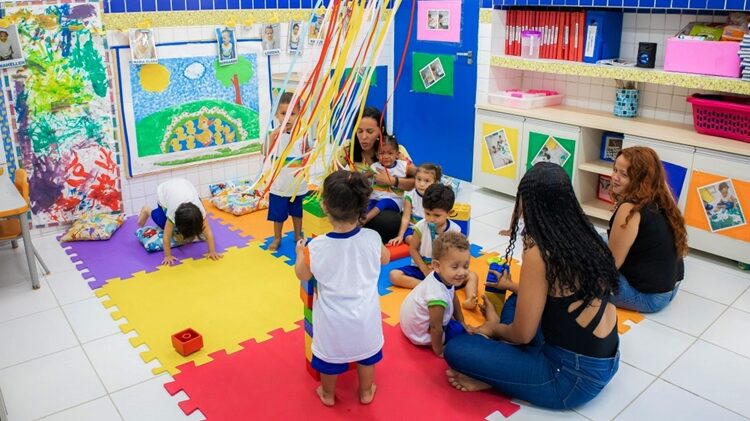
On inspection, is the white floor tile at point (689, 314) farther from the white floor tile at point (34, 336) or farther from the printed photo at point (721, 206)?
the white floor tile at point (34, 336)

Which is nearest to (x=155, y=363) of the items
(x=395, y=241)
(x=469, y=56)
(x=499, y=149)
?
(x=395, y=241)

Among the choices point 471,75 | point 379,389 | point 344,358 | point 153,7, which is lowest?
point 379,389

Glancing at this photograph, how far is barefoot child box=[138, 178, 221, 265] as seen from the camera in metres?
4.13

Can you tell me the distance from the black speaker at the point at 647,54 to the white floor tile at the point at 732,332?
1925mm

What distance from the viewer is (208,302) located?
365cm

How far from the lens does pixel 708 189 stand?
4.14m

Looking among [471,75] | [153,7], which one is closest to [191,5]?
[153,7]

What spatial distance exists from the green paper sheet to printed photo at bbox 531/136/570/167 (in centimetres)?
132

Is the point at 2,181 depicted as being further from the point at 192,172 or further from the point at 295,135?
the point at 295,135

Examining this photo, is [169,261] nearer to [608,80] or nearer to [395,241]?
[395,241]

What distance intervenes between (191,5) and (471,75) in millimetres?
2444

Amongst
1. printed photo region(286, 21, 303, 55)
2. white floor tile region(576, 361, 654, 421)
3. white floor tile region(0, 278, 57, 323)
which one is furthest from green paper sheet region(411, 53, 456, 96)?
white floor tile region(0, 278, 57, 323)

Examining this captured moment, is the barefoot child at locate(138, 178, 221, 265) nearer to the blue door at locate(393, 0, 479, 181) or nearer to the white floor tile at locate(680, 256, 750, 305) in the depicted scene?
the blue door at locate(393, 0, 479, 181)

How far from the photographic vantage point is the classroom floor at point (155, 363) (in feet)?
8.99
